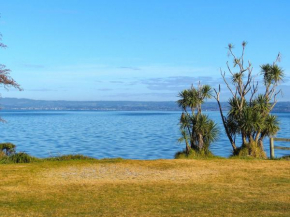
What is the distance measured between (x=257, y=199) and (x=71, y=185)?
6.50 meters

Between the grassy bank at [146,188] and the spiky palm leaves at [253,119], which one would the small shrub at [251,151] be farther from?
the grassy bank at [146,188]

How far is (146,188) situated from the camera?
14453 millimetres

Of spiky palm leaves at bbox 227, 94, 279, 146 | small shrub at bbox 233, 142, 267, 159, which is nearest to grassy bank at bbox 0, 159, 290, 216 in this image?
small shrub at bbox 233, 142, 267, 159

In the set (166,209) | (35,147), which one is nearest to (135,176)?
(166,209)

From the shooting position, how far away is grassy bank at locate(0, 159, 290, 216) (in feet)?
37.2

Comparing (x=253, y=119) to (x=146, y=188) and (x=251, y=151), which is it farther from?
(x=146, y=188)

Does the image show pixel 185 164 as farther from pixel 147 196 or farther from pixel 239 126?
pixel 239 126

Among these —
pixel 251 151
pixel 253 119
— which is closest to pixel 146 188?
pixel 251 151

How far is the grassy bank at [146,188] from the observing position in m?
11.3

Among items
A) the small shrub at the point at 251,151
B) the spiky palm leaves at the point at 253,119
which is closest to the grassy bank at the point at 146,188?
the small shrub at the point at 251,151

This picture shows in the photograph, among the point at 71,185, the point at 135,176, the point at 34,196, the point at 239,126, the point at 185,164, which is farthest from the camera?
the point at 239,126

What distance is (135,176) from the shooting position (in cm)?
1702

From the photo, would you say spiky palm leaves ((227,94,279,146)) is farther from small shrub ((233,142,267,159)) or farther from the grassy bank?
the grassy bank

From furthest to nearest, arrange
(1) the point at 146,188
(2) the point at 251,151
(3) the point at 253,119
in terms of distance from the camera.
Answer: (3) the point at 253,119, (2) the point at 251,151, (1) the point at 146,188
